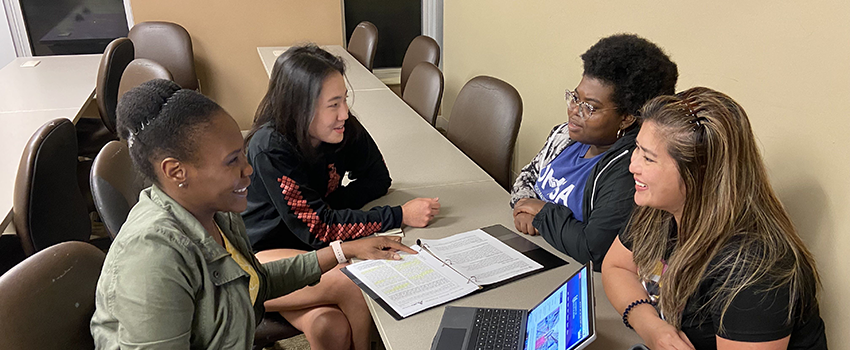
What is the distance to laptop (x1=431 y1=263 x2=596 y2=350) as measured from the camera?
0.97 meters

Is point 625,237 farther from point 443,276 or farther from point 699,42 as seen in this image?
→ point 699,42

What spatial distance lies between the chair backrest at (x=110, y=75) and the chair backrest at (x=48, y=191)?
40.2 inches

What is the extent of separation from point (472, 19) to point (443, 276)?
106 inches

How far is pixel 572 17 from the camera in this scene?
2535 mm

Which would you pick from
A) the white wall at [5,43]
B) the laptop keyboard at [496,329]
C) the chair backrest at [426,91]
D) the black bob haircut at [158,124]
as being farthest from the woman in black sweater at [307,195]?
the white wall at [5,43]

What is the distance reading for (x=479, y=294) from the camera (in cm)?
130

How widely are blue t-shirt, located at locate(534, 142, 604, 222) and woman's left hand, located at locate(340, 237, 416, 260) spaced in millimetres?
472

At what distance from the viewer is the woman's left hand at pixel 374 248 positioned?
4.77ft

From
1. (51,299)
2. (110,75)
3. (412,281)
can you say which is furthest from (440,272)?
(110,75)

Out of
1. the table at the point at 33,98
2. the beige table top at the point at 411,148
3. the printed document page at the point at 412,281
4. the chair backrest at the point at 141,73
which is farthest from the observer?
the chair backrest at the point at 141,73

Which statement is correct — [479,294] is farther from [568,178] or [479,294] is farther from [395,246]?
[568,178]

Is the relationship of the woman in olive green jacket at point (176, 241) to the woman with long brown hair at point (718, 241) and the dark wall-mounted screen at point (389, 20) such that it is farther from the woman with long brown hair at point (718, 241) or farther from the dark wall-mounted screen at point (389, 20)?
the dark wall-mounted screen at point (389, 20)

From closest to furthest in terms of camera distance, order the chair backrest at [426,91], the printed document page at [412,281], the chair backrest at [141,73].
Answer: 1. the printed document page at [412,281]
2. the chair backrest at [141,73]
3. the chair backrest at [426,91]

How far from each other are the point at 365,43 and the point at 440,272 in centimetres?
297
